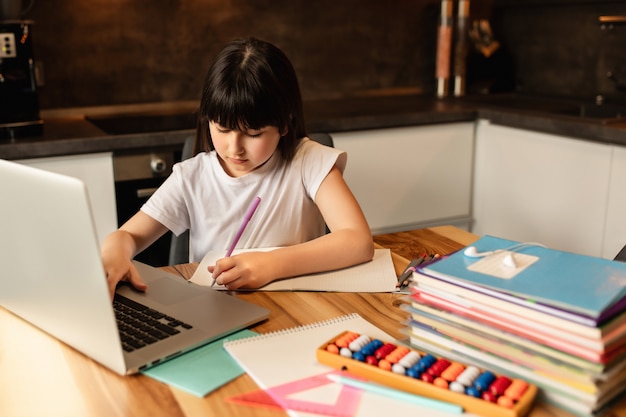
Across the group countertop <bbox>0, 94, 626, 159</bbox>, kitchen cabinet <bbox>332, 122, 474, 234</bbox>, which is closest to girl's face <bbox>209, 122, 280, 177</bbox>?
countertop <bbox>0, 94, 626, 159</bbox>

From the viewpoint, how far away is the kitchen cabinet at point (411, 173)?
2.30 meters

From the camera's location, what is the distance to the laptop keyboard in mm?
897

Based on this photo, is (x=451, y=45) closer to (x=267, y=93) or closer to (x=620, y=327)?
(x=267, y=93)

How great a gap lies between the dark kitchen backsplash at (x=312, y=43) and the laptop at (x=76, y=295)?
1.59 meters

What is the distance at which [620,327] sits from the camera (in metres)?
0.74

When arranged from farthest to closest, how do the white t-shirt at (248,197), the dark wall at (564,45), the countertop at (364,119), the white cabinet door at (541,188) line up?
the dark wall at (564,45), the white cabinet door at (541,188), the countertop at (364,119), the white t-shirt at (248,197)

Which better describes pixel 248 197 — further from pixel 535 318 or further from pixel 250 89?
pixel 535 318

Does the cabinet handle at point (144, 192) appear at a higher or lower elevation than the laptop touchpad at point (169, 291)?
lower

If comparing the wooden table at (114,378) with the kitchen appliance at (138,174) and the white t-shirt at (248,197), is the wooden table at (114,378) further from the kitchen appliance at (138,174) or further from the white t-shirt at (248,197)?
the kitchen appliance at (138,174)

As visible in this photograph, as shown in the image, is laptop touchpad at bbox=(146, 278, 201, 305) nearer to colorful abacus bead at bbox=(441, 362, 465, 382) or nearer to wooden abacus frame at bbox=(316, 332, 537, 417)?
wooden abacus frame at bbox=(316, 332, 537, 417)

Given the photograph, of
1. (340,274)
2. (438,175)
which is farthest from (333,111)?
(340,274)

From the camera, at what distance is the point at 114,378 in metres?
0.82

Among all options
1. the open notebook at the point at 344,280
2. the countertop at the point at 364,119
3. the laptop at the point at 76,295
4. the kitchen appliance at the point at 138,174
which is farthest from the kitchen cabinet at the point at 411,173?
the laptop at the point at 76,295

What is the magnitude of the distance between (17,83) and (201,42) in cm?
79
